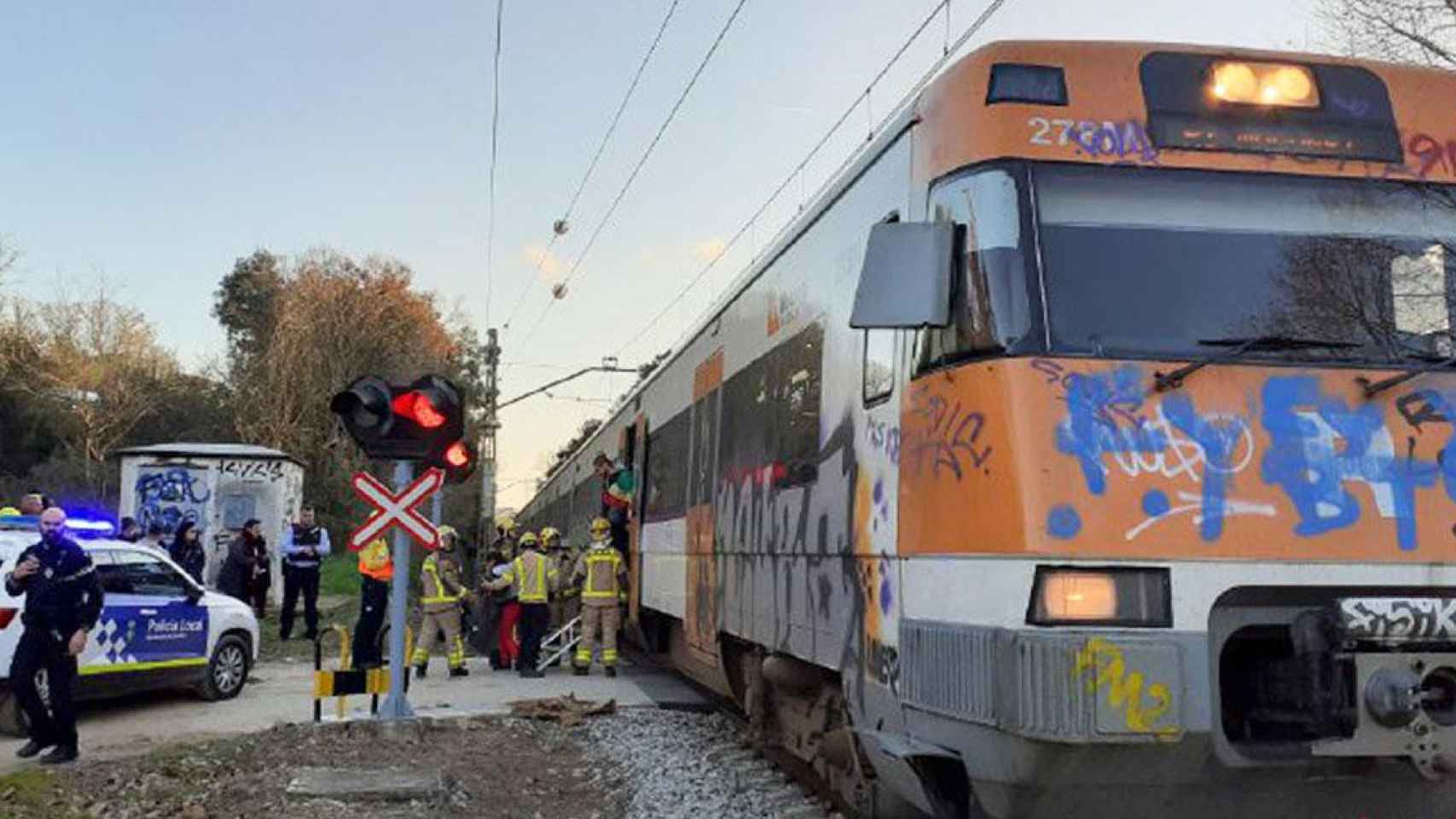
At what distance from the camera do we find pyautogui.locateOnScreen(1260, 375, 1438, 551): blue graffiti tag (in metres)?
4.38

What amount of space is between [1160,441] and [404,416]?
6.69m

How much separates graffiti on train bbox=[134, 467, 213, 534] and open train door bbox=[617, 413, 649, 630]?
396 inches

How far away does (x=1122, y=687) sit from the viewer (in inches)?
161

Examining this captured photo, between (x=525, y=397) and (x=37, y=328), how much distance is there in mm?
20609

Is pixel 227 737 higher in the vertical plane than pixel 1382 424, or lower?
lower

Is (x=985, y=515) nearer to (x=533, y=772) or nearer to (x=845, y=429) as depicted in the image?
(x=845, y=429)

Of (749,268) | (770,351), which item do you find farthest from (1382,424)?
(749,268)

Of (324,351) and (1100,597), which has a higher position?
(324,351)

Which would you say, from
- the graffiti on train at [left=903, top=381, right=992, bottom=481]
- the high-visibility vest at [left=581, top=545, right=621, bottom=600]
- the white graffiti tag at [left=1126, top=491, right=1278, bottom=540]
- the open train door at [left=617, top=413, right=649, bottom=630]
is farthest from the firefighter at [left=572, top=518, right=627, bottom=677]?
the white graffiti tag at [left=1126, top=491, right=1278, bottom=540]

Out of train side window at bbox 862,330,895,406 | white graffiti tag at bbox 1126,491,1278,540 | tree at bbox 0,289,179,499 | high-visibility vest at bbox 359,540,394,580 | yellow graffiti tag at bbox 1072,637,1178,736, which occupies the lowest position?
yellow graffiti tag at bbox 1072,637,1178,736

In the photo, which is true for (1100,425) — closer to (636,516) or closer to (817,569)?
(817,569)

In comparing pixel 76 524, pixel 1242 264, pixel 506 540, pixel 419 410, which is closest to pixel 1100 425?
pixel 1242 264

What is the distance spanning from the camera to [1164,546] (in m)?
4.26

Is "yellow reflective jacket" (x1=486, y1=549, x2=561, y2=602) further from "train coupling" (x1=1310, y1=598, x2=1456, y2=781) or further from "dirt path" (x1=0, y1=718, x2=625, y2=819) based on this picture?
"train coupling" (x1=1310, y1=598, x2=1456, y2=781)
